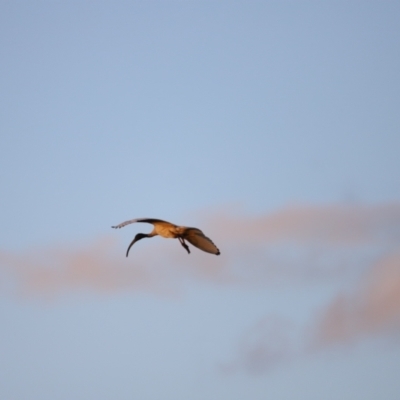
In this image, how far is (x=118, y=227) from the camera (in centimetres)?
5903

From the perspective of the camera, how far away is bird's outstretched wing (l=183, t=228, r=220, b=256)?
2350 inches

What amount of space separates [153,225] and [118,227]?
2871 mm

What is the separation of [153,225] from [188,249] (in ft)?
12.9

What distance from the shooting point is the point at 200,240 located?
200ft

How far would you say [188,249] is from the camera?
58062 mm

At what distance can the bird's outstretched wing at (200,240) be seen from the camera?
59688 mm

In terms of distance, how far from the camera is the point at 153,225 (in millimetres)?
61469

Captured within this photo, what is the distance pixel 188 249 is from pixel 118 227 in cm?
350
